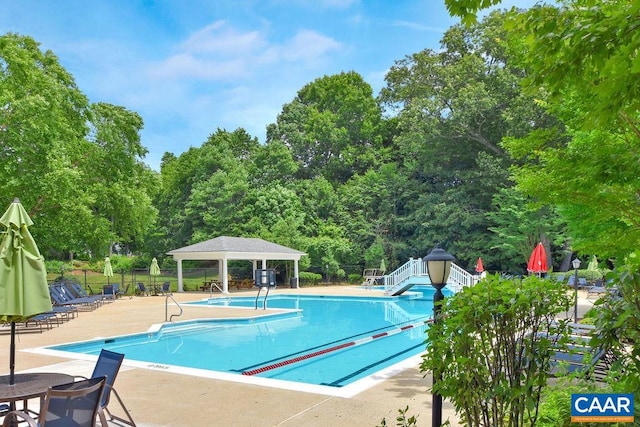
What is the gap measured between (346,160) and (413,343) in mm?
33082

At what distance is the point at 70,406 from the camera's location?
4117 millimetres

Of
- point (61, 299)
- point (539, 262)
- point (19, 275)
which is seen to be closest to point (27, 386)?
point (19, 275)

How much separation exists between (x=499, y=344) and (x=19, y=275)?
4.52 m

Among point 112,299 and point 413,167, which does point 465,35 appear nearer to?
point 413,167

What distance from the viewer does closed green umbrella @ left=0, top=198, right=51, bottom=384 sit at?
491 centimetres

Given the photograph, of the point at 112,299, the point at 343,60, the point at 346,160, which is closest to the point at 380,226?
the point at 346,160

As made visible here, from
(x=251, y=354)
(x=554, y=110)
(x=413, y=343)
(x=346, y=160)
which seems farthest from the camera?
(x=346, y=160)

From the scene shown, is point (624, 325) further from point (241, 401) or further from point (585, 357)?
point (241, 401)

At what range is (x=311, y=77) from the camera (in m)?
51.2

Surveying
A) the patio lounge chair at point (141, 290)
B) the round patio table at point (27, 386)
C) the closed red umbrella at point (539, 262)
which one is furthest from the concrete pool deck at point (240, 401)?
the patio lounge chair at point (141, 290)

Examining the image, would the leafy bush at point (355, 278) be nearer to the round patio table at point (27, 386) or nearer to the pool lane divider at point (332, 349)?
the pool lane divider at point (332, 349)

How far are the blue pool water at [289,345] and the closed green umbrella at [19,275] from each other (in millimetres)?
4714

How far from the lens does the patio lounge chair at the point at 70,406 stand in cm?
398

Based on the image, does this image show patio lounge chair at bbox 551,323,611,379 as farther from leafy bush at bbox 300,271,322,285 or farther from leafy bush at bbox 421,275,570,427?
leafy bush at bbox 300,271,322,285
